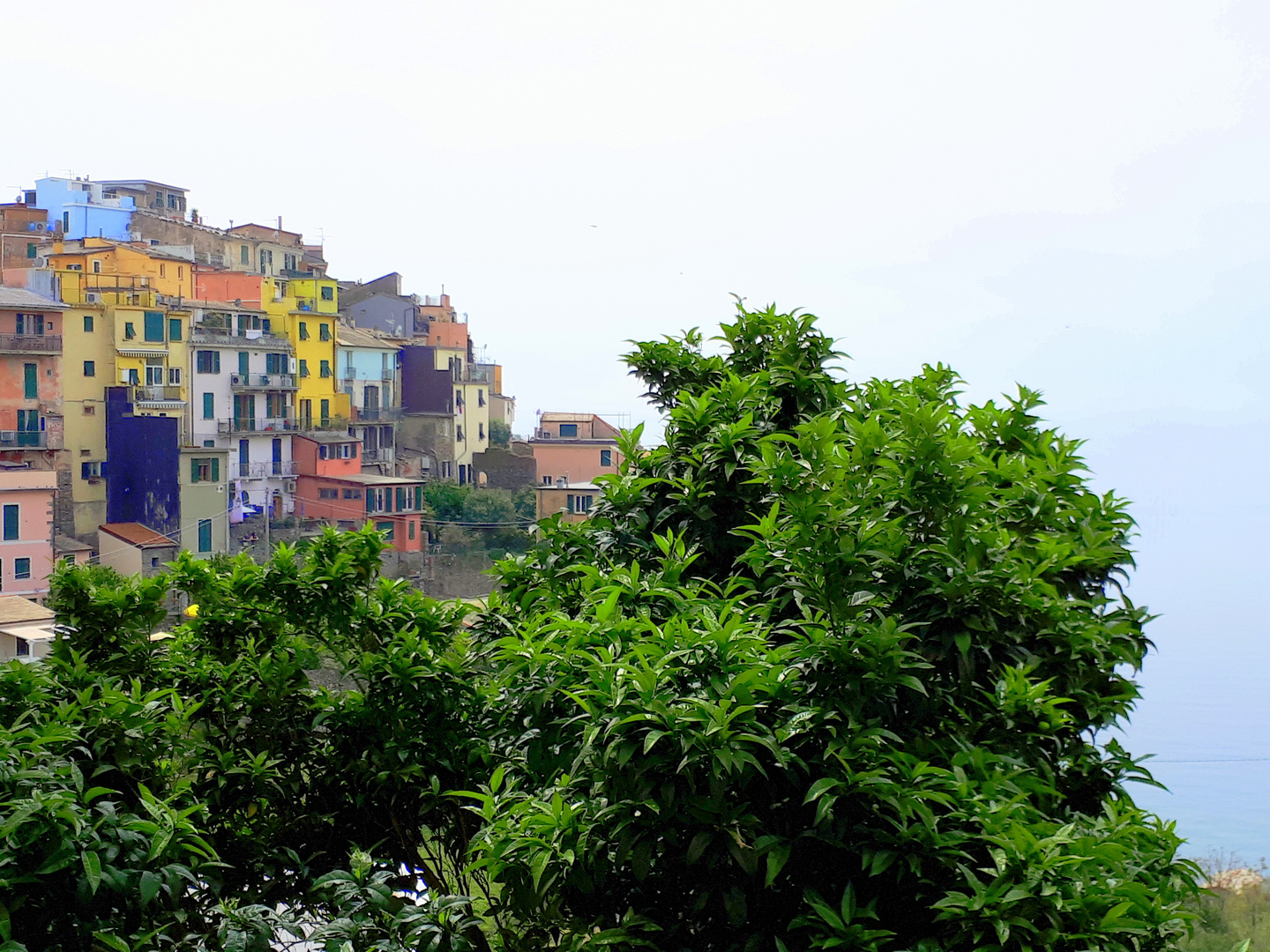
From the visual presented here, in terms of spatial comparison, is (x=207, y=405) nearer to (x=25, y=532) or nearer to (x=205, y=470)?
(x=205, y=470)

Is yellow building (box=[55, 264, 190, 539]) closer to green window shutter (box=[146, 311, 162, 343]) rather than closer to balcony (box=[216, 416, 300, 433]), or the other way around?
green window shutter (box=[146, 311, 162, 343])

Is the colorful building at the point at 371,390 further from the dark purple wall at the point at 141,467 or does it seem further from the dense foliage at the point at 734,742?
the dense foliage at the point at 734,742

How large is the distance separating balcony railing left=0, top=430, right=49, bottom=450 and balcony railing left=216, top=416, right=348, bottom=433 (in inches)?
174

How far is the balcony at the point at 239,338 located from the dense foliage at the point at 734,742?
2651 cm

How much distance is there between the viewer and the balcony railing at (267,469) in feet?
98.3

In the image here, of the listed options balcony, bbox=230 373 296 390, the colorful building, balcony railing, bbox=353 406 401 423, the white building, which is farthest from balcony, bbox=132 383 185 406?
balcony railing, bbox=353 406 401 423

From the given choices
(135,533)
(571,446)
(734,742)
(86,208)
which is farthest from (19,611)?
(86,208)

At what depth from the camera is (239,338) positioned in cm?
3011

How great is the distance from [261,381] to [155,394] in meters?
2.85

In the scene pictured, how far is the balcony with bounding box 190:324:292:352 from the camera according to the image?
29156 mm

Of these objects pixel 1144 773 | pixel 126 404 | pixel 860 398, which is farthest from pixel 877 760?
pixel 126 404

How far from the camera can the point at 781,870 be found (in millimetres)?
2684

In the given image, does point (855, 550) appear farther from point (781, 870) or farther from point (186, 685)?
point (186, 685)

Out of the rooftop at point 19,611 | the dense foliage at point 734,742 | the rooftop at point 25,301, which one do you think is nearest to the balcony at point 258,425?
the rooftop at point 25,301
